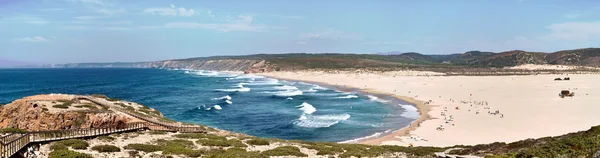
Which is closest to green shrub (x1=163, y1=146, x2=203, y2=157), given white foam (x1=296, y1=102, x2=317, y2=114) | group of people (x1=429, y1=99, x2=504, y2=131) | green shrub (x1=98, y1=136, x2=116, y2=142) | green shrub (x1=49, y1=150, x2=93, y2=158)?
green shrub (x1=49, y1=150, x2=93, y2=158)

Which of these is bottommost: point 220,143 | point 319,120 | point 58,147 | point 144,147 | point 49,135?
point 319,120

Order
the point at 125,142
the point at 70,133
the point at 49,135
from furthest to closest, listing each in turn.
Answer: the point at 125,142 < the point at 70,133 < the point at 49,135

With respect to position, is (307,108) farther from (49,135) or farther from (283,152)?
(49,135)

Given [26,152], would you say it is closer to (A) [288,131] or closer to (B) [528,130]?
(A) [288,131]

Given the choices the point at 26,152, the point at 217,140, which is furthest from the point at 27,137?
the point at 217,140

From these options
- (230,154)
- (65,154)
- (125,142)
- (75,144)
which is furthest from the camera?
(125,142)

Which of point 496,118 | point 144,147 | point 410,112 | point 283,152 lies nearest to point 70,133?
point 144,147
